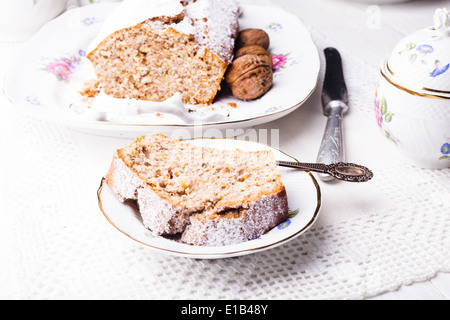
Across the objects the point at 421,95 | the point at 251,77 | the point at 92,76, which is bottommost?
the point at 92,76

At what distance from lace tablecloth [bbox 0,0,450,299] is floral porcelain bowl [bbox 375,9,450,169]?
0.08m

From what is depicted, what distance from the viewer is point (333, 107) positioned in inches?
65.7

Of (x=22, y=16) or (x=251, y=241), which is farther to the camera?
(x=22, y=16)

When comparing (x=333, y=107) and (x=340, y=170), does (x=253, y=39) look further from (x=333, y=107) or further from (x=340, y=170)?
(x=340, y=170)

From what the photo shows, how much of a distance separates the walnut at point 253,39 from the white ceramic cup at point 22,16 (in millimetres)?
942

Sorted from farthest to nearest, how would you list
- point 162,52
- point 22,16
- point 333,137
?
point 22,16, point 162,52, point 333,137

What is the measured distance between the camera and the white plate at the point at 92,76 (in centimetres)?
150

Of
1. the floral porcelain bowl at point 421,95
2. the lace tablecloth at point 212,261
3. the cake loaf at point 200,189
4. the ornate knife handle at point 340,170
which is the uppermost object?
the floral porcelain bowl at point 421,95

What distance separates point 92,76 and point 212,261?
1070mm

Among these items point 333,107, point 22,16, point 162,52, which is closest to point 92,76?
point 162,52

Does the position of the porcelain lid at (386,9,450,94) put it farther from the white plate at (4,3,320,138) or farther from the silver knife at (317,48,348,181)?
the white plate at (4,3,320,138)

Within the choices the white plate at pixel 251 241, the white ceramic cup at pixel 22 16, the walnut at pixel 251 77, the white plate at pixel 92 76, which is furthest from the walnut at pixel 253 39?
the white ceramic cup at pixel 22 16

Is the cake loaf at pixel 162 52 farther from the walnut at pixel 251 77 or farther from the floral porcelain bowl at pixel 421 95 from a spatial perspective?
the floral porcelain bowl at pixel 421 95

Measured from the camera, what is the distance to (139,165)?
4.03ft
